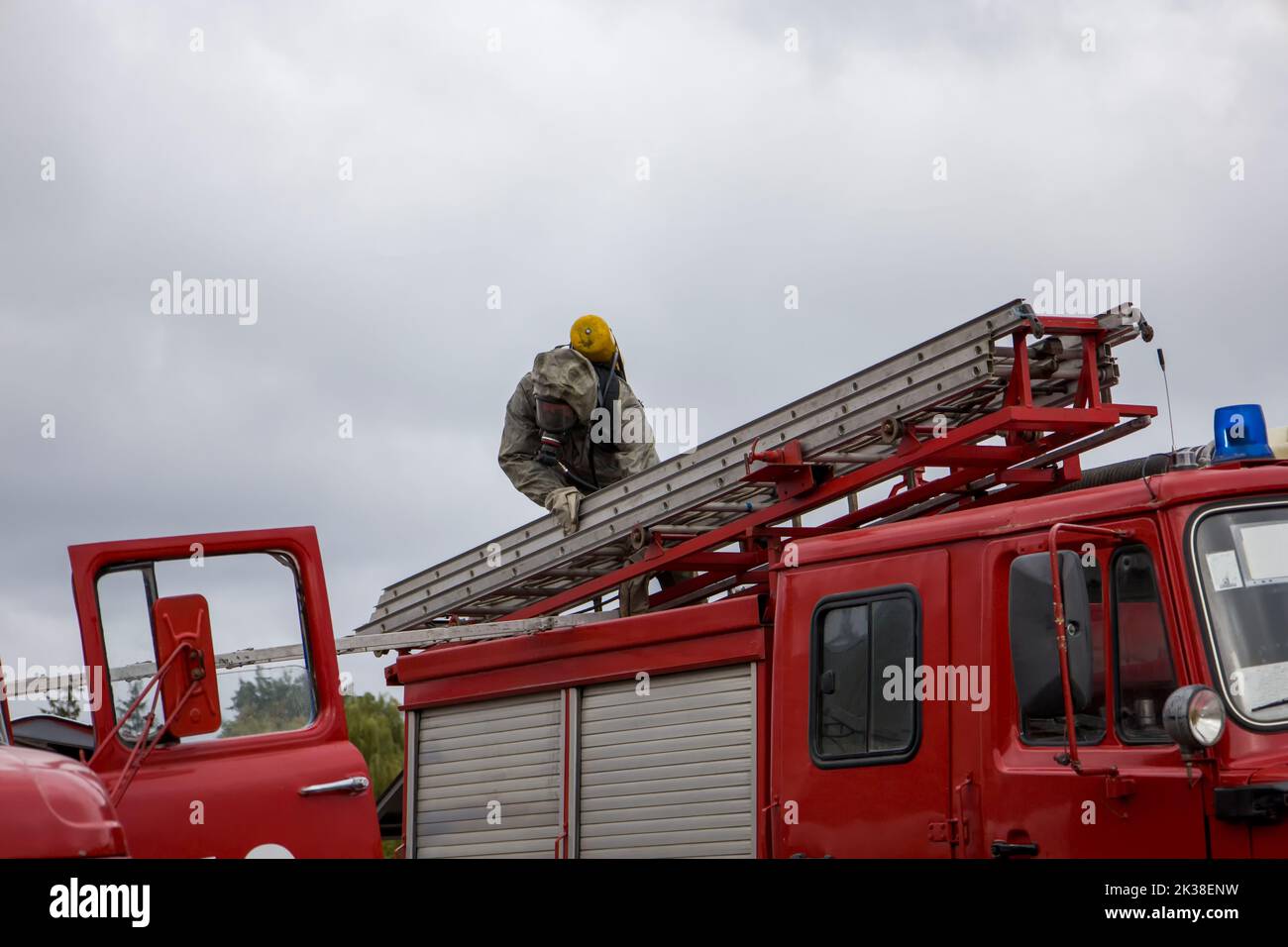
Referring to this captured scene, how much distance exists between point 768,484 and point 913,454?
88cm

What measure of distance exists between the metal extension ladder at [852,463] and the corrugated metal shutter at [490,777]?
620 mm

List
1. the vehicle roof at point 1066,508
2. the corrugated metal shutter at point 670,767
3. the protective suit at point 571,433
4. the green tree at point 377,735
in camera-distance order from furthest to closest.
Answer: the green tree at point 377,735, the protective suit at point 571,433, the corrugated metal shutter at point 670,767, the vehicle roof at point 1066,508

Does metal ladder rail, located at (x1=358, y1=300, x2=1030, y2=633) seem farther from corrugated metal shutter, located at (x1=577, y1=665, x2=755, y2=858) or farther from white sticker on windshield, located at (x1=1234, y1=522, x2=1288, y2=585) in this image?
white sticker on windshield, located at (x1=1234, y1=522, x2=1288, y2=585)

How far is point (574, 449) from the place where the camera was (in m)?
8.54

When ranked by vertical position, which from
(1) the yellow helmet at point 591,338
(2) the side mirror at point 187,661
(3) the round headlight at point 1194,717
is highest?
(1) the yellow helmet at point 591,338

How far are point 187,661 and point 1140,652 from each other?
9.88ft

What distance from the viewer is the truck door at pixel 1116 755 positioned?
485 cm

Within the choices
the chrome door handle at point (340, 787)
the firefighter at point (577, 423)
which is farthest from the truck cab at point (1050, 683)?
the firefighter at point (577, 423)

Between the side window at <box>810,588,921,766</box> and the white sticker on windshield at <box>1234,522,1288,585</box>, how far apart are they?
115 centimetres

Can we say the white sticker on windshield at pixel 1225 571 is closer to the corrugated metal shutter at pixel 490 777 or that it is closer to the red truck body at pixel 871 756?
the red truck body at pixel 871 756

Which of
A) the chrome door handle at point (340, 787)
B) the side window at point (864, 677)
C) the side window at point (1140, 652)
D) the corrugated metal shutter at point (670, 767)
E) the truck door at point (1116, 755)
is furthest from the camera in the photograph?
the corrugated metal shutter at point (670, 767)
